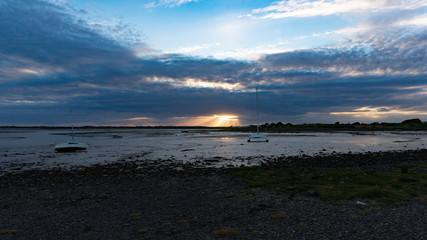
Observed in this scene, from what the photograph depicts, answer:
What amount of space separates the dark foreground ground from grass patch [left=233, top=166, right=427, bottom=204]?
0.92m

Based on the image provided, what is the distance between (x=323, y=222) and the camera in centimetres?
959

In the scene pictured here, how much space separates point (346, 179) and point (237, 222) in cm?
1043

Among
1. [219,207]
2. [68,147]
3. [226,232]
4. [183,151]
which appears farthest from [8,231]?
[68,147]

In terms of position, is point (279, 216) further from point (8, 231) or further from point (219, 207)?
point (8, 231)

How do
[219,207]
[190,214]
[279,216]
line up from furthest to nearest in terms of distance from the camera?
[219,207] → [190,214] → [279,216]

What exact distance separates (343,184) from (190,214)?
30.9 ft

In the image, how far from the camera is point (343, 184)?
15.9 metres

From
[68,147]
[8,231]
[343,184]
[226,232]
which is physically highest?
[68,147]

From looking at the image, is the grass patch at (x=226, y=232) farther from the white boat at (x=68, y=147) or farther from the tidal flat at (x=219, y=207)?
the white boat at (x=68, y=147)

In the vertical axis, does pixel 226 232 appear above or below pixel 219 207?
→ above

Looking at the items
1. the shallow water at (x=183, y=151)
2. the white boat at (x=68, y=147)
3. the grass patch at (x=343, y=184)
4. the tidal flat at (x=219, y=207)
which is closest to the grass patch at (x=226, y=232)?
the tidal flat at (x=219, y=207)

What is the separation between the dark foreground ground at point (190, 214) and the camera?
29.6 ft

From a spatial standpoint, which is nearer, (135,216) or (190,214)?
(135,216)

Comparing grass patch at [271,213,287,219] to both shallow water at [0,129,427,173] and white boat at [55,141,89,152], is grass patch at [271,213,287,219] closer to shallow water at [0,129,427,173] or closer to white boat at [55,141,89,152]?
shallow water at [0,129,427,173]
